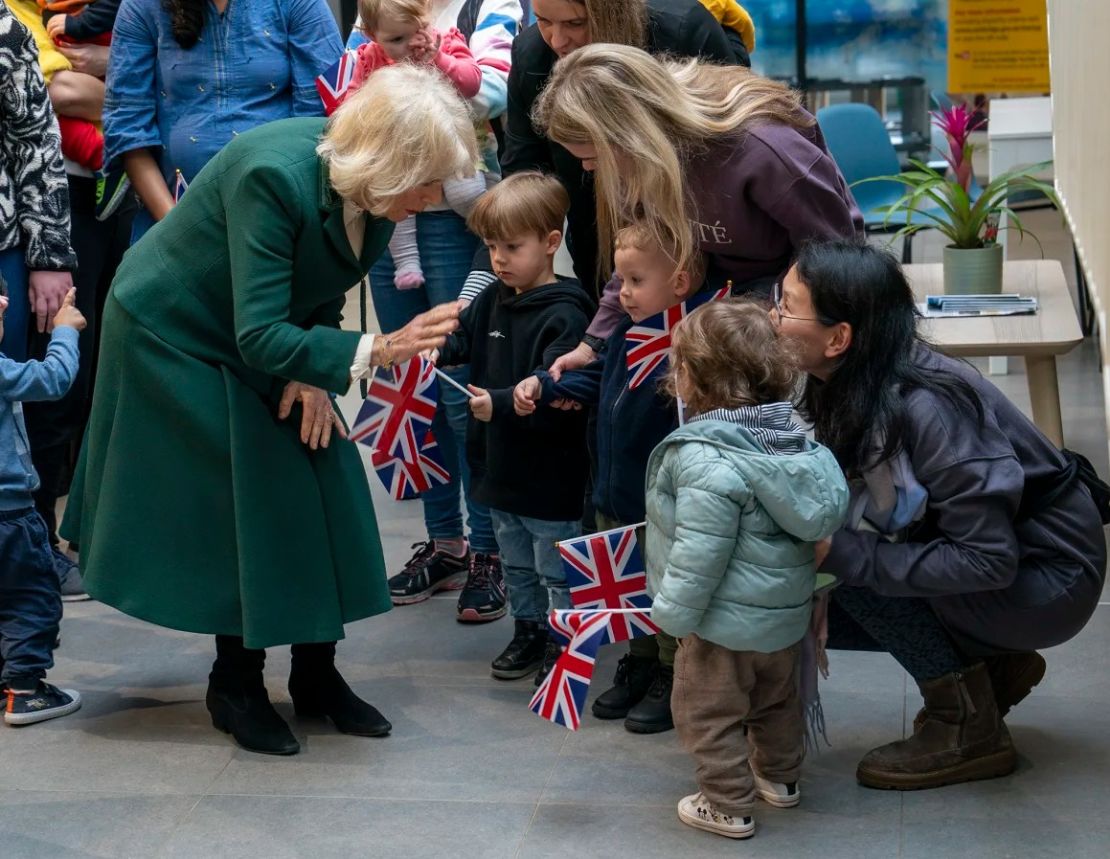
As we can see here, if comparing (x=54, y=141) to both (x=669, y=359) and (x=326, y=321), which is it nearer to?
(x=326, y=321)

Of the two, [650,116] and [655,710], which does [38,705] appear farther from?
[650,116]

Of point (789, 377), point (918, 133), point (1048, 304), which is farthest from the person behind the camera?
point (918, 133)

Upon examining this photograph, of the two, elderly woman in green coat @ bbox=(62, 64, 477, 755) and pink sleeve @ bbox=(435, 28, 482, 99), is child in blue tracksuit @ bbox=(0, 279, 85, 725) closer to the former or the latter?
elderly woman in green coat @ bbox=(62, 64, 477, 755)

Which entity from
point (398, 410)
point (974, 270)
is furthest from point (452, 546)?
point (974, 270)

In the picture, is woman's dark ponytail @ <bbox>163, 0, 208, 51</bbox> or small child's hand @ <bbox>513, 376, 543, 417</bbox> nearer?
small child's hand @ <bbox>513, 376, 543, 417</bbox>

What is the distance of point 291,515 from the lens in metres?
3.19

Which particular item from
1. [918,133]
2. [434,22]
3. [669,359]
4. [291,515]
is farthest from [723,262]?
[918,133]

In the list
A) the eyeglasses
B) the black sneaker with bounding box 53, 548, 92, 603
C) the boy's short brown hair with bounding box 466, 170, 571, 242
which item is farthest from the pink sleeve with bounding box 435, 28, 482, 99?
the black sneaker with bounding box 53, 548, 92, 603

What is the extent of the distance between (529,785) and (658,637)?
1.46 ft

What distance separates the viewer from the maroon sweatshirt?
9.59 ft

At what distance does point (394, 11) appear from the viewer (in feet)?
A: 12.1

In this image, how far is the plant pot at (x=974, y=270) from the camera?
15.7ft

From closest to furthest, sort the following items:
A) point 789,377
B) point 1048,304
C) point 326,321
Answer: point 789,377 → point 326,321 → point 1048,304

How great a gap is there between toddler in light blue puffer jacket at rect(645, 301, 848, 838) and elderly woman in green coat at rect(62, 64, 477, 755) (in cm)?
54
